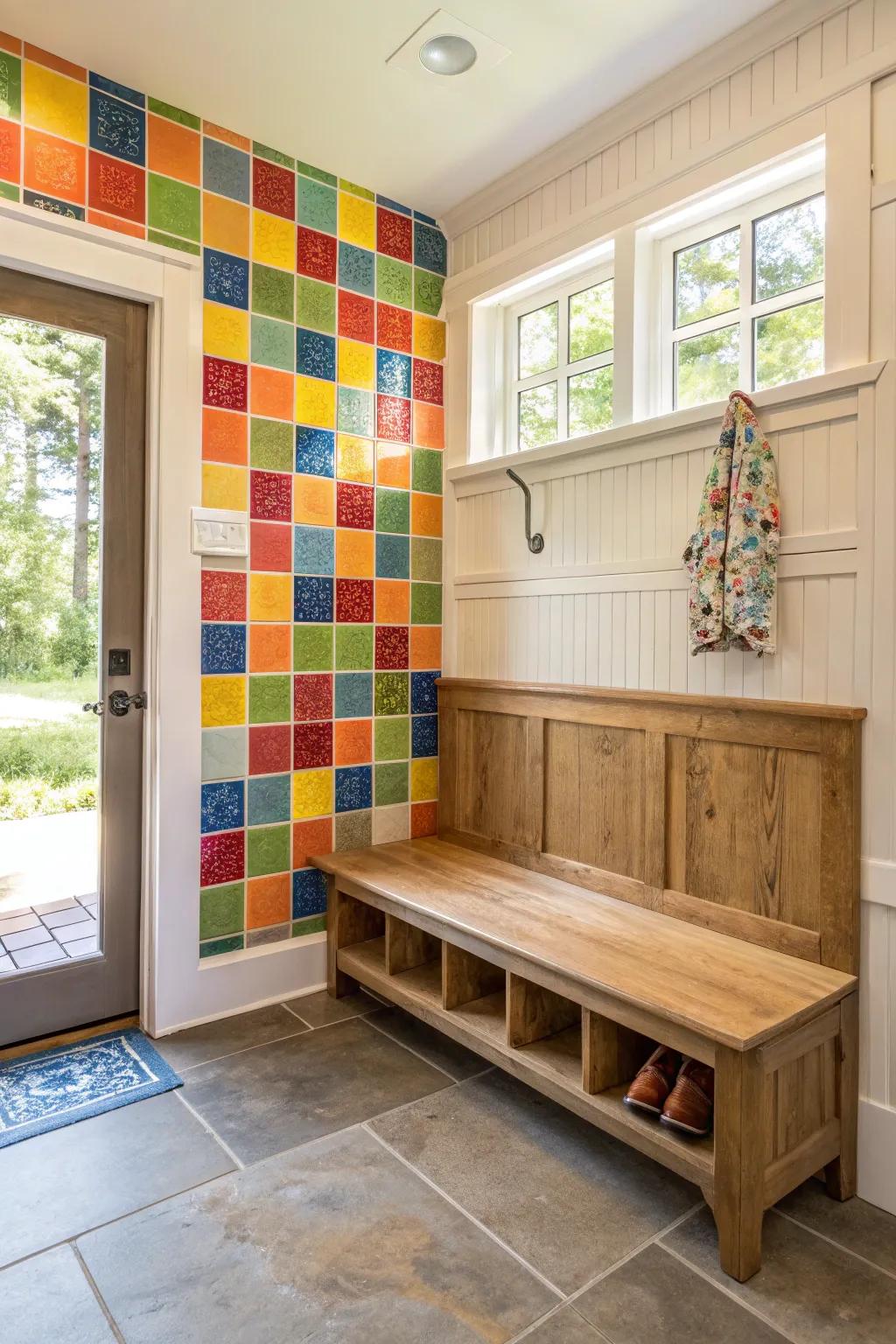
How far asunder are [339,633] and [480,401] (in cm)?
94

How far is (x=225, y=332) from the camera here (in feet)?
7.91

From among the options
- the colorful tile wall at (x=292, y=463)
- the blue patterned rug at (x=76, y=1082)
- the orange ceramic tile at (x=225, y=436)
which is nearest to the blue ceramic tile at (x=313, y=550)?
the colorful tile wall at (x=292, y=463)

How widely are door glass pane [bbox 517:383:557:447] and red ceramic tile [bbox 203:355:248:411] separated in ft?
3.02

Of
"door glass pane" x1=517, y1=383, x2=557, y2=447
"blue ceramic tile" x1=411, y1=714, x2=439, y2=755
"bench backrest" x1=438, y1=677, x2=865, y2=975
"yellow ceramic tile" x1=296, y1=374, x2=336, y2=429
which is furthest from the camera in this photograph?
"blue ceramic tile" x1=411, y1=714, x2=439, y2=755

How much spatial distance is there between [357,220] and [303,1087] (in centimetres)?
258

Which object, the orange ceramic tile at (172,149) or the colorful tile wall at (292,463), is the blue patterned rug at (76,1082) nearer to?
the colorful tile wall at (292,463)

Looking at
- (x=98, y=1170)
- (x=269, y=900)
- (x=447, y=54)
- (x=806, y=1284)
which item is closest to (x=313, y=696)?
(x=269, y=900)

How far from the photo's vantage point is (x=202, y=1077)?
2121 mm

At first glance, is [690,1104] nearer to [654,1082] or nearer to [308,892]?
[654,1082]

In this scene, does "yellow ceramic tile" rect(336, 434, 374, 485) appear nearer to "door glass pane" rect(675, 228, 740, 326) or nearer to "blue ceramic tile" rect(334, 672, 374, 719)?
"blue ceramic tile" rect(334, 672, 374, 719)

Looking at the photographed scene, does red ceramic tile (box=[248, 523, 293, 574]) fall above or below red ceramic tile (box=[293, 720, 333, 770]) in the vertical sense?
above

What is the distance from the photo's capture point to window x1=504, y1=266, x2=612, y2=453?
248cm

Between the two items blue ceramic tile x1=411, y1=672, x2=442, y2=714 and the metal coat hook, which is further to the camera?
blue ceramic tile x1=411, y1=672, x2=442, y2=714

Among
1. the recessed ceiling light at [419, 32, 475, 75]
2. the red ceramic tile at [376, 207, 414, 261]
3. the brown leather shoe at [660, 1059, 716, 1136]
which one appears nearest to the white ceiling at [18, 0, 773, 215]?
the recessed ceiling light at [419, 32, 475, 75]
